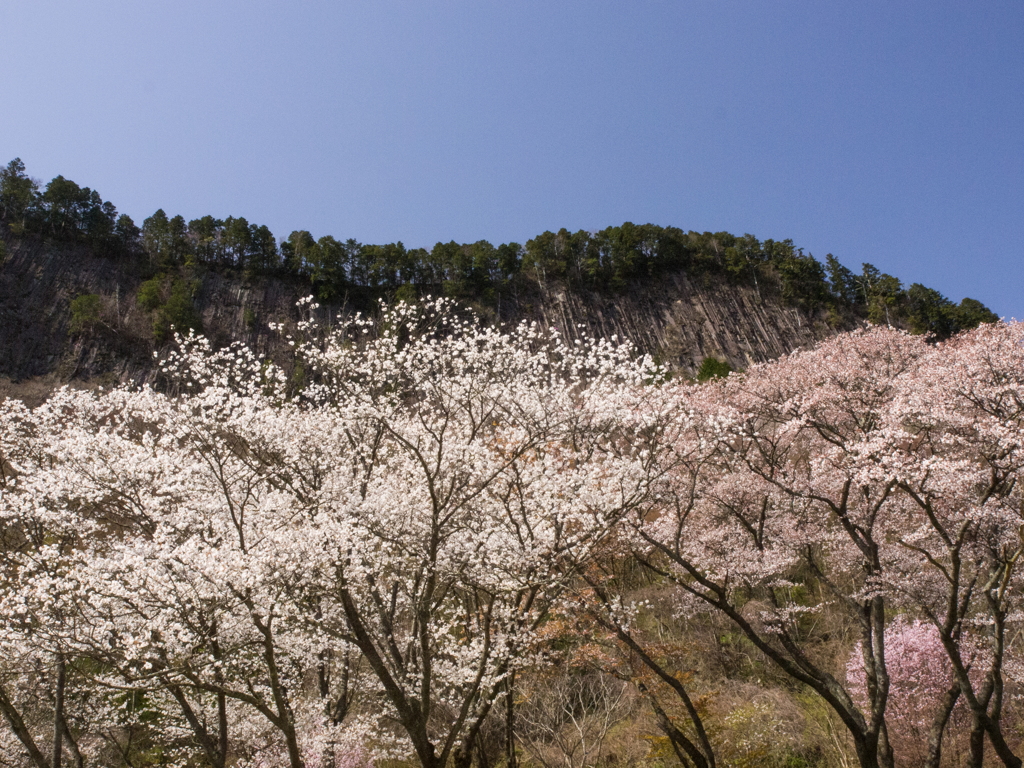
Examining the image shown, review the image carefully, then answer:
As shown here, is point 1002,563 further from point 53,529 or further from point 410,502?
point 53,529

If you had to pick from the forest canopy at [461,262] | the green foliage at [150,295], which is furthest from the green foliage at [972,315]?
the green foliage at [150,295]

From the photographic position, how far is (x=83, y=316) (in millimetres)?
38406

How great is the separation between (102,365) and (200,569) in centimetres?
4015

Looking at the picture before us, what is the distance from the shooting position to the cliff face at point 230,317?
37.4m

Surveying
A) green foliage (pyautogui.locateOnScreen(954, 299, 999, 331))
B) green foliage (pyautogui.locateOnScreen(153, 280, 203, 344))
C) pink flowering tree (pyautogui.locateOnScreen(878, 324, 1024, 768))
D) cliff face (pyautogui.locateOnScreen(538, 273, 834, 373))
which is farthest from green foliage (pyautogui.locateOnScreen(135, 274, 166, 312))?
green foliage (pyautogui.locateOnScreen(954, 299, 999, 331))

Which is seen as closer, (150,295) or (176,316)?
(176,316)

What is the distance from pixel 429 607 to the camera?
702cm

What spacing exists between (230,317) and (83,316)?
31.5 ft

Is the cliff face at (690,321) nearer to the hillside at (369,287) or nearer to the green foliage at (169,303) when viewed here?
the hillside at (369,287)

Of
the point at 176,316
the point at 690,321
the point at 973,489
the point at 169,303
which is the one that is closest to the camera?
the point at 973,489

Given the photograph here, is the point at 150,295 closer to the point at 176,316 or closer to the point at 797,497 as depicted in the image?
the point at 176,316

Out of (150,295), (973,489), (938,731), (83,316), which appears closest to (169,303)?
(150,295)

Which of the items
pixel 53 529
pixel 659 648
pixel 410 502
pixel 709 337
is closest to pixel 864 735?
pixel 659 648

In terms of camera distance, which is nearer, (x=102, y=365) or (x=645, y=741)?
(x=645, y=741)
